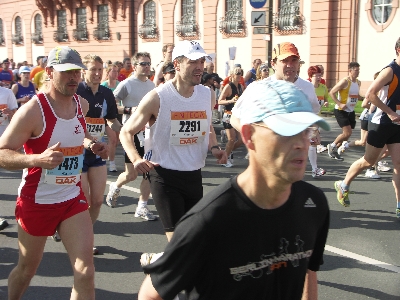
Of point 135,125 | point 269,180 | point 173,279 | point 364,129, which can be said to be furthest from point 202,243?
point 364,129

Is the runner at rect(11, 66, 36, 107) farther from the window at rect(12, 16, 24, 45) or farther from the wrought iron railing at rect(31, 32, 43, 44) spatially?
the window at rect(12, 16, 24, 45)

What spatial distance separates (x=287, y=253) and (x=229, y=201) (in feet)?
0.90

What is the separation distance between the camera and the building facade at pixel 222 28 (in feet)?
62.0

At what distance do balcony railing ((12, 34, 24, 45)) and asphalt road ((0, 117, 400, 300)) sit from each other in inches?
1300

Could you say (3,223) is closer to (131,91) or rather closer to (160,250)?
(160,250)

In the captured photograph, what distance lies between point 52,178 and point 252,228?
6.80 feet

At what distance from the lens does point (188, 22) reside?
84.8ft

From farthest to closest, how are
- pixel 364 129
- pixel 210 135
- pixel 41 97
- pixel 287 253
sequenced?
pixel 364 129 → pixel 210 135 → pixel 41 97 → pixel 287 253

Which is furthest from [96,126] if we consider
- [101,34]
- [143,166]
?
[101,34]

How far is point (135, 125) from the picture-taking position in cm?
402

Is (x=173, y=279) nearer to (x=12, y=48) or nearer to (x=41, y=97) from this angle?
(x=41, y=97)

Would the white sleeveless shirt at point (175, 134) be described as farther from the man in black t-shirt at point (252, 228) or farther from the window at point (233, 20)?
the window at point (233, 20)

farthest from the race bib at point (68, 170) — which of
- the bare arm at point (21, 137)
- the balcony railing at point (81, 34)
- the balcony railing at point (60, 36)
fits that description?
the balcony railing at point (60, 36)

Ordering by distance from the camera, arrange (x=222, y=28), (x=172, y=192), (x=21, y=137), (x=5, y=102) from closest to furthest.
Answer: (x=21, y=137), (x=172, y=192), (x=5, y=102), (x=222, y=28)
